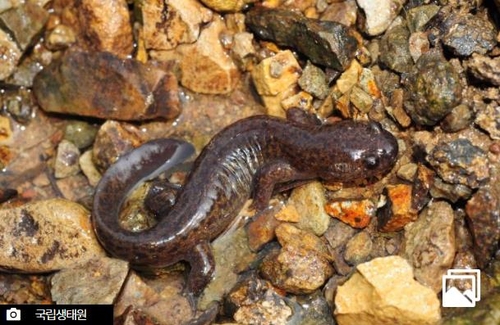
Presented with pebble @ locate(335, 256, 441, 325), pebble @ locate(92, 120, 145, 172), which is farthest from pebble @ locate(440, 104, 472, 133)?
pebble @ locate(92, 120, 145, 172)

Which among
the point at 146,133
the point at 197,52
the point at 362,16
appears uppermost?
the point at 362,16

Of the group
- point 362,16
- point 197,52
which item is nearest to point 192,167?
point 197,52

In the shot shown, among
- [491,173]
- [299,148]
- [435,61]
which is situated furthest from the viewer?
[299,148]

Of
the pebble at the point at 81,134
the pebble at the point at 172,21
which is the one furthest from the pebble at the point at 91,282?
the pebble at the point at 172,21

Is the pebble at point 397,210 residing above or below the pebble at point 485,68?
below

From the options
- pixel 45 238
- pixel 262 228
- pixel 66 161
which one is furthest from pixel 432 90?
pixel 45 238

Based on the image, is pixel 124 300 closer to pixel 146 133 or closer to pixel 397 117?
pixel 146 133

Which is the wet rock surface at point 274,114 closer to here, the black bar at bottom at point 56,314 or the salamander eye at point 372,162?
the black bar at bottom at point 56,314
